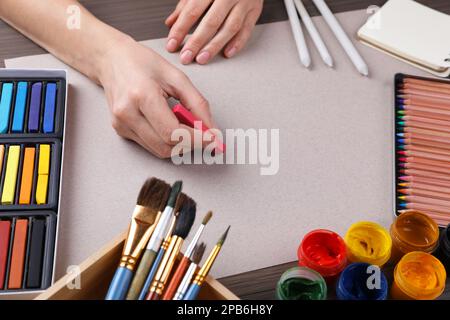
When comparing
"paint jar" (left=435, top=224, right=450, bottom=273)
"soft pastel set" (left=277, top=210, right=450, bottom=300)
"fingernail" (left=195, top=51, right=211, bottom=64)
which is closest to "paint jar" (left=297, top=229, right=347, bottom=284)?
"soft pastel set" (left=277, top=210, right=450, bottom=300)

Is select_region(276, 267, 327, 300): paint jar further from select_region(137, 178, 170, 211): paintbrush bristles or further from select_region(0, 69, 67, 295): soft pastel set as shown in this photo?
select_region(0, 69, 67, 295): soft pastel set

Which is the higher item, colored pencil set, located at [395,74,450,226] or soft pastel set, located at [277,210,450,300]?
colored pencil set, located at [395,74,450,226]

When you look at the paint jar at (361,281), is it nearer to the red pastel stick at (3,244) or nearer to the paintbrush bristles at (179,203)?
the paintbrush bristles at (179,203)

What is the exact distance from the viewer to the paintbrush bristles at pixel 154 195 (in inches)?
21.6

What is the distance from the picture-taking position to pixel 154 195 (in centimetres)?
55

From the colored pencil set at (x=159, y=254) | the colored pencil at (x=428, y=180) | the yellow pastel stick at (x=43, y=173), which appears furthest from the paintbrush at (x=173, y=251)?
the colored pencil at (x=428, y=180)

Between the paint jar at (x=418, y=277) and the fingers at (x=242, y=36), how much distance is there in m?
0.43

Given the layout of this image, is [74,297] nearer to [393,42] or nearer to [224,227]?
[224,227]

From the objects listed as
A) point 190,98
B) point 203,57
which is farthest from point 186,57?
point 190,98

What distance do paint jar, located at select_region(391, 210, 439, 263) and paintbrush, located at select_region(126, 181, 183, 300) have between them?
292mm

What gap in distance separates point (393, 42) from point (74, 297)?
0.65 m

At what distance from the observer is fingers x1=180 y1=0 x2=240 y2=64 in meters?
0.85

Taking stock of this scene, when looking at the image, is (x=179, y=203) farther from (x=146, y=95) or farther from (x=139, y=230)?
(x=146, y=95)

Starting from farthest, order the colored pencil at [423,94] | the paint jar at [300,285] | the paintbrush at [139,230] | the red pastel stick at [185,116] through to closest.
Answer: the colored pencil at [423,94] < the red pastel stick at [185,116] < the paint jar at [300,285] < the paintbrush at [139,230]
